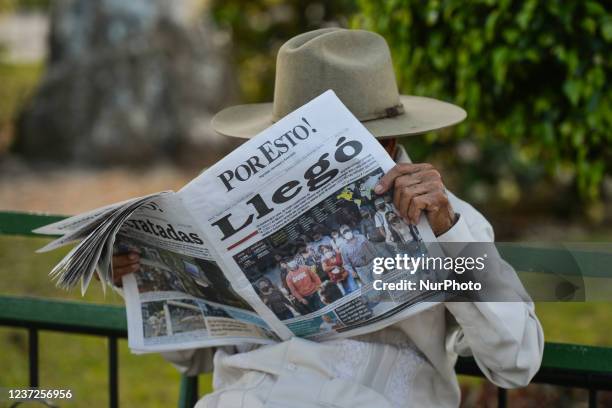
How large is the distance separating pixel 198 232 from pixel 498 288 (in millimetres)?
617

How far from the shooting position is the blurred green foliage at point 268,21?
6973 mm

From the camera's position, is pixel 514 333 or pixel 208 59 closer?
pixel 514 333

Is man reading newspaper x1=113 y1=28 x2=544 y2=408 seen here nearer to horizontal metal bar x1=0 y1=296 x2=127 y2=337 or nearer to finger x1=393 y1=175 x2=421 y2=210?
finger x1=393 y1=175 x2=421 y2=210

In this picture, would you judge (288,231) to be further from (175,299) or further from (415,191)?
(175,299)

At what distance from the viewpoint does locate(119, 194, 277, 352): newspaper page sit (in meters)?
1.97

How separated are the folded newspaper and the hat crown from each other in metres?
0.24

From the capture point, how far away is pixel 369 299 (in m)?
1.87

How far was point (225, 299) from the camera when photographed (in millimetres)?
2025

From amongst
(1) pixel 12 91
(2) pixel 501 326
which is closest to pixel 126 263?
(2) pixel 501 326

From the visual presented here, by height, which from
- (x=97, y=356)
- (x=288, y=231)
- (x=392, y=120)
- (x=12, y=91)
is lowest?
(x=97, y=356)

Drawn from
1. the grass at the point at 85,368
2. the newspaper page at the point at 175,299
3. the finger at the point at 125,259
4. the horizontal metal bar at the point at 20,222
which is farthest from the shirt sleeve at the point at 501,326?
the grass at the point at 85,368

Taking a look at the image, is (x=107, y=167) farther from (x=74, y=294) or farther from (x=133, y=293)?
(x=133, y=293)

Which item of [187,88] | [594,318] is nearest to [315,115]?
[594,318]

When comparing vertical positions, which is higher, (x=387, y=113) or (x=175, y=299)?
(x=387, y=113)
